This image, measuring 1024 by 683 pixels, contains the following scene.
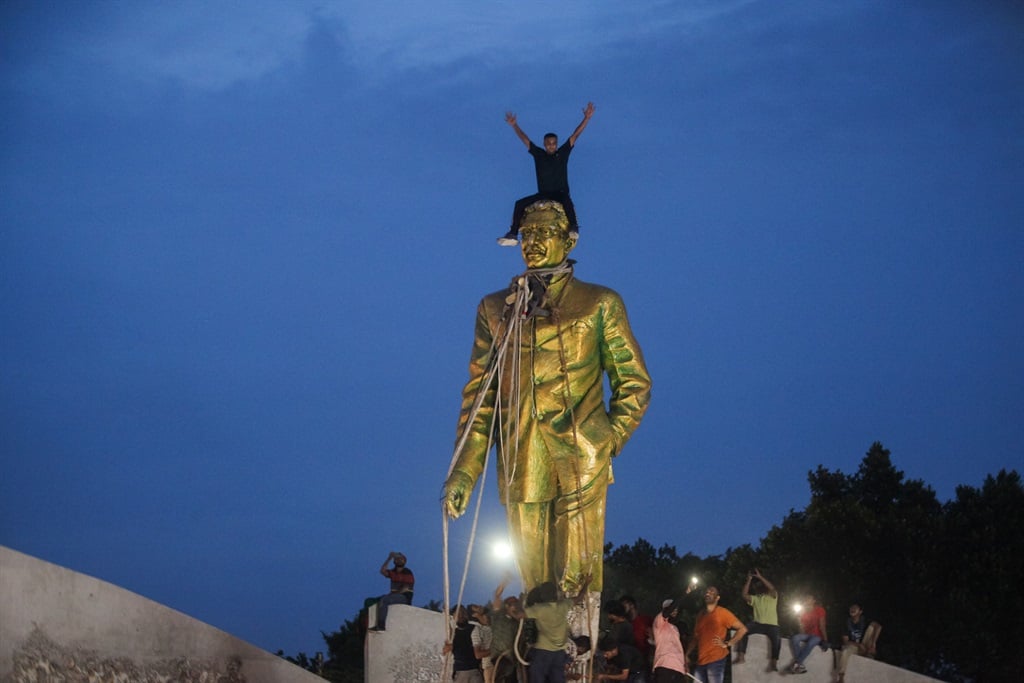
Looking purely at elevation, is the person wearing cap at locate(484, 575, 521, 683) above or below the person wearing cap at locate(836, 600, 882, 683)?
below

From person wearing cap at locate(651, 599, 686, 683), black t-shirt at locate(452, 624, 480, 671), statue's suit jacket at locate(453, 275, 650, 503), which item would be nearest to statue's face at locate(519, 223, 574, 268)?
statue's suit jacket at locate(453, 275, 650, 503)

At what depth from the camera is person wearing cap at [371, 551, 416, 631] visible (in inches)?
576

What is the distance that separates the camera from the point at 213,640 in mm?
10812

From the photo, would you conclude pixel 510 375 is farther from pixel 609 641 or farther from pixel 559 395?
pixel 609 641

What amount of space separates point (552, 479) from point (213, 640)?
103 inches

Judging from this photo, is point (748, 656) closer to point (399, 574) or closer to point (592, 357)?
point (399, 574)

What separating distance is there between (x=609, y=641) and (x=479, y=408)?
7.15 feet

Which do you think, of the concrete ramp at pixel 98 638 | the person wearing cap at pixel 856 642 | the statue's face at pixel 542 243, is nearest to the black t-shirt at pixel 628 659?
the concrete ramp at pixel 98 638

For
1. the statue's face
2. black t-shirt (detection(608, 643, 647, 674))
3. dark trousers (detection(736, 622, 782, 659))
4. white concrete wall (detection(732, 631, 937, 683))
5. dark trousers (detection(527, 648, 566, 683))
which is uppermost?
the statue's face

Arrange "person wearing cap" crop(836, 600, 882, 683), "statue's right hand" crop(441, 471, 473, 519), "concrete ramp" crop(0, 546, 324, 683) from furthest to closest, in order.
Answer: "person wearing cap" crop(836, 600, 882, 683), "statue's right hand" crop(441, 471, 473, 519), "concrete ramp" crop(0, 546, 324, 683)

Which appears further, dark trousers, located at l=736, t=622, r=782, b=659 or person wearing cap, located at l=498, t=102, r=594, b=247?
dark trousers, located at l=736, t=622, r=782, b=659

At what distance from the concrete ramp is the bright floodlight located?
1.74 meters

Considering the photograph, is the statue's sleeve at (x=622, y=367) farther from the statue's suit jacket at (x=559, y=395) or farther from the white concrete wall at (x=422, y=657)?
the white concrete wall at (x=422, y=657)

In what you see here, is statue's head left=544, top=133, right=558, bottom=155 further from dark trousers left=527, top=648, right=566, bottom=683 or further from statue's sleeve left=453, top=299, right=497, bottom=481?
dark trousers left=527, top=648, right=566, bottom=683
